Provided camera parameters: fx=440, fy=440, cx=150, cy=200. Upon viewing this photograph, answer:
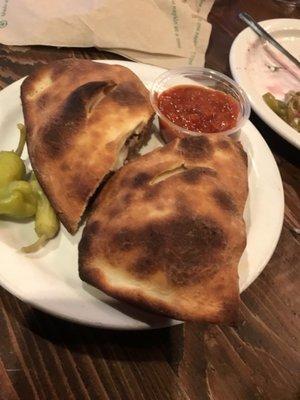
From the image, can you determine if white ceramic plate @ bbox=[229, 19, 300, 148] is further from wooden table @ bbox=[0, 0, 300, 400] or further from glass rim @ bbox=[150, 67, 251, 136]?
wooden table @ bbox=[0, 0, 300, 400]

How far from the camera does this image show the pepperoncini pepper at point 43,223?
1721mm

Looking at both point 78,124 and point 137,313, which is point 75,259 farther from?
point 78,124

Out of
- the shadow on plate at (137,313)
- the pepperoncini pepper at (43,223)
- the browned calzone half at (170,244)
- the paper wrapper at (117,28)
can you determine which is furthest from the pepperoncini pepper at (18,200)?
the paper wrapper at (117,28)

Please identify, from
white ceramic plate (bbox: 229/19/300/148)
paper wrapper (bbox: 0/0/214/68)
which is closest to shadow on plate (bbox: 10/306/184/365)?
white ceramic plate (bbox: 229/19/300/148)

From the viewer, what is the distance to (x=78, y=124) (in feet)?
6.10

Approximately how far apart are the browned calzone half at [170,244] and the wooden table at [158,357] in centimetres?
28

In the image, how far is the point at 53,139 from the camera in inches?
72.1

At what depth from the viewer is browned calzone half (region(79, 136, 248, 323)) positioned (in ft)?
4.79

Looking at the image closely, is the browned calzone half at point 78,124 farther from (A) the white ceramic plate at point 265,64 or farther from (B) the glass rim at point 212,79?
(A) the white ceramic plate at point 265,64

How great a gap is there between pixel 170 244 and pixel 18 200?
635mm

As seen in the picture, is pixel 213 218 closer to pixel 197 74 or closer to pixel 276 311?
pixel 276 311

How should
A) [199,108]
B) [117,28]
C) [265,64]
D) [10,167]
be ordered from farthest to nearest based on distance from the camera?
[265,64], [117,28], [199,108], [10,167]

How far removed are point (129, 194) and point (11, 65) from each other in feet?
4.60

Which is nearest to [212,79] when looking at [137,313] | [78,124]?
[78,124]
